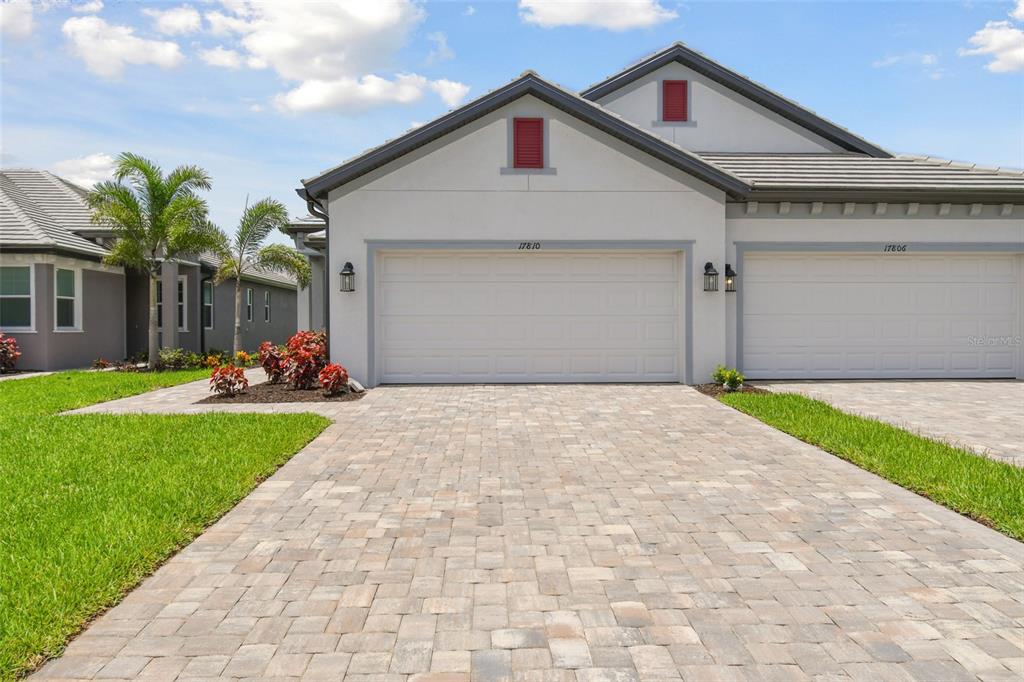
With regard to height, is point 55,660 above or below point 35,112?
below

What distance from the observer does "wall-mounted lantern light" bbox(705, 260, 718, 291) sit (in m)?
11.9

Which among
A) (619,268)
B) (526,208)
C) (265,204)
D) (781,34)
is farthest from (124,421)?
(781,34)

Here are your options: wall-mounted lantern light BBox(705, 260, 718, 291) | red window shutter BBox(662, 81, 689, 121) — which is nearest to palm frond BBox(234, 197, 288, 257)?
red window shutter BBox(662, 81, 689, 121)

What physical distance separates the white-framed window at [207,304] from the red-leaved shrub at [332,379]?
40.0ft

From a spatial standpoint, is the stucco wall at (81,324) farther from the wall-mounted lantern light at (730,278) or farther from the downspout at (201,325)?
the wall-mounted lantern light at (730,278)

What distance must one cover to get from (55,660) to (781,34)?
41.9 ft

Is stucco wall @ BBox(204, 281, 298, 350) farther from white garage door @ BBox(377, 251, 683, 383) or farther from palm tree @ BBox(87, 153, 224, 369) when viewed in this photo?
white garage door @ BBox(377, 251, 683, 383)

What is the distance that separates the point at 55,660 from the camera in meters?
2.82

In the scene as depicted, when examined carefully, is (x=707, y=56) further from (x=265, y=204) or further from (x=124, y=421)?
(x=124, y=421)

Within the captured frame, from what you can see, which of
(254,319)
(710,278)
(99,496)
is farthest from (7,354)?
(710,278)

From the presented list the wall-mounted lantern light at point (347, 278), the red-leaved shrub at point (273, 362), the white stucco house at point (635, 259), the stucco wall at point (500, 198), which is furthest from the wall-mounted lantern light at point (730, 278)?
the red-leaved shrub at point (273, 362)

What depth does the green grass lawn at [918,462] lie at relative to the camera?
4816 millimetres

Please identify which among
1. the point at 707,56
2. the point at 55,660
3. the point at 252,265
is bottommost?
the point at 55,660

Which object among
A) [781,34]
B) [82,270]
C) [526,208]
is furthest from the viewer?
[82,270]
